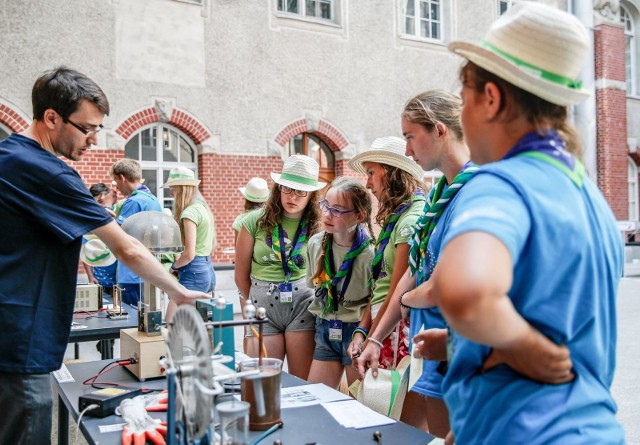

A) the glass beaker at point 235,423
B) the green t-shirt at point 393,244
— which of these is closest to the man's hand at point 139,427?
the glass beaker at point 235,423

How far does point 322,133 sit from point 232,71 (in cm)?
203

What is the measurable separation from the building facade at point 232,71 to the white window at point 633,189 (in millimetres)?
5955

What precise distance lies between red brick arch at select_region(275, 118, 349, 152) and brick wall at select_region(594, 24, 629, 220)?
7.31m

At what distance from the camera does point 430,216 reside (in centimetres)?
225

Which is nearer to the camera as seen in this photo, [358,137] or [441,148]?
[441,148]

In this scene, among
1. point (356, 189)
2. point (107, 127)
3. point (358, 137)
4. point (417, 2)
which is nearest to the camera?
point (356, 189)

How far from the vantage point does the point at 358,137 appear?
38.3ft

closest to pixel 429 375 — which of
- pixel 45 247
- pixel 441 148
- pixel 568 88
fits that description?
pixel 441 148

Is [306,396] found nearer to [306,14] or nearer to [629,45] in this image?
[306,14]

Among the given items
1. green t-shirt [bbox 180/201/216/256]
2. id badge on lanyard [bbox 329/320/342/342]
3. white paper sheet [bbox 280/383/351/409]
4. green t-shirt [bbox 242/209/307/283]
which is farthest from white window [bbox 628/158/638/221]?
white paper sheet [bbox 280/383/351/409]

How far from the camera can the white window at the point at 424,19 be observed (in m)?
12.5

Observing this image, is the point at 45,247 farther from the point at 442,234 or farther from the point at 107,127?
the point at 107,127

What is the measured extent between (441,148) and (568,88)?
1.12 metres

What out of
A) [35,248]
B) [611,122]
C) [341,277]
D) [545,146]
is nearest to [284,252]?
[341,277]
